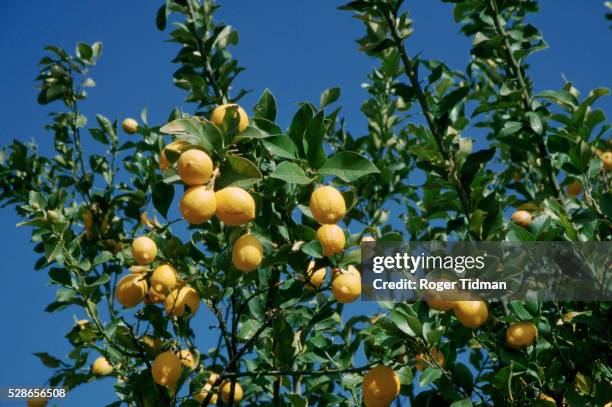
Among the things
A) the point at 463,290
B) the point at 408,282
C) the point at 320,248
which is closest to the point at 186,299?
the point at 320,248

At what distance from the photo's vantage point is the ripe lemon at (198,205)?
1266 mm

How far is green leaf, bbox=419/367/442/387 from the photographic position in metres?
1.42

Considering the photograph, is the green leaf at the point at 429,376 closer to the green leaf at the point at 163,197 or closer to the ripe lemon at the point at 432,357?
the ripe lemon at the point at 432,357

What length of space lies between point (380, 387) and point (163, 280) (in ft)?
1.97

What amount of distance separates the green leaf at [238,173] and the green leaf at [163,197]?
0.36 metres

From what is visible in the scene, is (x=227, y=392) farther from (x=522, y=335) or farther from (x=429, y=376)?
(x=522, y=335)

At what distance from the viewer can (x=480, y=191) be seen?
1.72 meters

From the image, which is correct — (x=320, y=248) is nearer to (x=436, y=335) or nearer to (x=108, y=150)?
(x=436, y=335)

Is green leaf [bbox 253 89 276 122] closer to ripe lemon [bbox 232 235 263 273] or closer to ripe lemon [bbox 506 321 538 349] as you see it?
ripe lemon [bbox 232 235 263 273]

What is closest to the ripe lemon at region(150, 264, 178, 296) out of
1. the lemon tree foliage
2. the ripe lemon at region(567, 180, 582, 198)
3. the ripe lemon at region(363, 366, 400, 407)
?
the lemon tree foliage

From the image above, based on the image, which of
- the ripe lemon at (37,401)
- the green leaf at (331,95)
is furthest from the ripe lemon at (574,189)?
the ripe lemon at (37,401)

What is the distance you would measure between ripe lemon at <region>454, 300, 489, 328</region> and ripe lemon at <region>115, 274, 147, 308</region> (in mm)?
831

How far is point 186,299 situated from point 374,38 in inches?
44.6

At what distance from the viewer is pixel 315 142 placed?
137 cm
